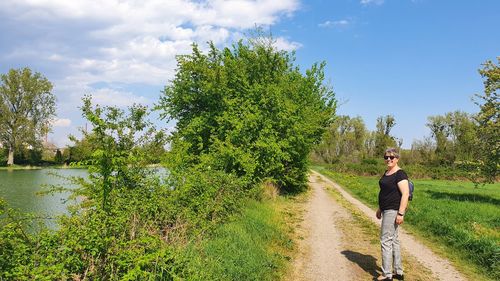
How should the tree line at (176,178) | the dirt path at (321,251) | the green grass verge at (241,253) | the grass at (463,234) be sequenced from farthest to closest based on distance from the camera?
the grass at (463,234) < the dirt path at (321,251) < the green grass verge at (241,253) < the tree line at (176,178)

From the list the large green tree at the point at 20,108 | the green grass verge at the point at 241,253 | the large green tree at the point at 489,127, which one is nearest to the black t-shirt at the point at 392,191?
the green grass verge at the point at 241,253

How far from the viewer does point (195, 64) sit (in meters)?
21.8

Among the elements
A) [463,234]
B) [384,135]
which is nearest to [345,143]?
[384,135]

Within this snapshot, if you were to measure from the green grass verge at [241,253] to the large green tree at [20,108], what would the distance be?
6037 cm

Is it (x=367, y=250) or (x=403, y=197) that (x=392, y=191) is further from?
(x=367, y=250)

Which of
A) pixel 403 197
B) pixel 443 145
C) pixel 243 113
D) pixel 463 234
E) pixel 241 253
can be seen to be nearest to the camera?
pixel 403 197

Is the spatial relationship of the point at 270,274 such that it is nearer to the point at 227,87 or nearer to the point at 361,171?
the point at 227,87

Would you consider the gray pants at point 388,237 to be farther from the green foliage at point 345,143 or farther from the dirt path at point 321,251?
the green foliage at point 345,143

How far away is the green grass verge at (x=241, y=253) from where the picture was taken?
253 inches

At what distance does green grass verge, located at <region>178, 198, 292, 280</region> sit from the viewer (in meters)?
6.42

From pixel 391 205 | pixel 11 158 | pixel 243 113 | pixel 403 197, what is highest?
pixel 243 113

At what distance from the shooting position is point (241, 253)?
7.63 metres

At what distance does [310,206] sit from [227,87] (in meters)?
7.67

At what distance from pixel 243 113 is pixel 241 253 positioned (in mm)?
10976
